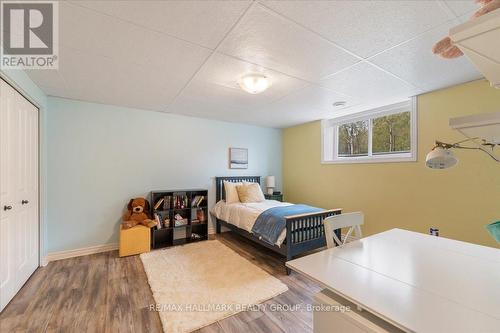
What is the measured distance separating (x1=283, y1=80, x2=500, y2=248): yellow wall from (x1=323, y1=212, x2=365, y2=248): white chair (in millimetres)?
1638

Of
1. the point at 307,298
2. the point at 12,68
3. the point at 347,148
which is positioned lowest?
the point at 307,298

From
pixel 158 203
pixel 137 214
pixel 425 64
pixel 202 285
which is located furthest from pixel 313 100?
pixel 137 214

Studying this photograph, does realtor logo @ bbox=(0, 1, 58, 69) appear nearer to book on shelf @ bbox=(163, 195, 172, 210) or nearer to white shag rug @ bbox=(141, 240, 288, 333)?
book on shelf @ bbox=(163, 195, 172, 210)

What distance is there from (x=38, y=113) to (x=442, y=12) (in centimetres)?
414

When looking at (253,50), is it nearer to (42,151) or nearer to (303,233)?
(303,233)

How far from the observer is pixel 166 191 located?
352 centimetres

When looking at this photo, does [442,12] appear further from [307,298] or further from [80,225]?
[80,225]

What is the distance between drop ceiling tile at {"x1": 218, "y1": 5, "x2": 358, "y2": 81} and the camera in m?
1.47

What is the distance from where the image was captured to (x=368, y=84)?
248 centimetres

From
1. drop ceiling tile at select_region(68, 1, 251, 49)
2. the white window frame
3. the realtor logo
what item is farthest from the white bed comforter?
the realtor logo

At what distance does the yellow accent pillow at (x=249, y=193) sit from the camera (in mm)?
3871

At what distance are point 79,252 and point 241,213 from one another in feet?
7.85

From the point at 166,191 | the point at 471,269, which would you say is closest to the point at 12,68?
the point at 166,191

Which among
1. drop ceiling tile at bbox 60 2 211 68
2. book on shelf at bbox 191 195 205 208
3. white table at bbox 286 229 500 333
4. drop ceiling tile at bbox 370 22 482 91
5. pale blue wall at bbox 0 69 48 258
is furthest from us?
book on shelf at bbox 191 195 205 208
